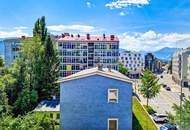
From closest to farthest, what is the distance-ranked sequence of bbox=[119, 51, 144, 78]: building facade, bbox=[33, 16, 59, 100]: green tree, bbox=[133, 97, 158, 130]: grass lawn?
1. bbox=[133, 97, 158, 130]: grass lawn
2. bbox=[33, 16, 59, 100]: green tree
3. bbox=[119, 51, 144, 78]: building facade

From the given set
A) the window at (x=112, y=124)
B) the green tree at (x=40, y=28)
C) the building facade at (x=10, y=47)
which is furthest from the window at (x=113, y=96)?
the building facade at (x=10, y=47)

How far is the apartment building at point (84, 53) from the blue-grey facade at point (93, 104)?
57572mm

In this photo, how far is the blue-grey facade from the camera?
82.8 feet

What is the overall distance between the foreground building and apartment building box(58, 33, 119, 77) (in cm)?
5758

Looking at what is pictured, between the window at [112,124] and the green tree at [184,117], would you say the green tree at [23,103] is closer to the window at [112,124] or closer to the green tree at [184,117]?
the window at [112,124]

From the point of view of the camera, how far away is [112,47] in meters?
83.2

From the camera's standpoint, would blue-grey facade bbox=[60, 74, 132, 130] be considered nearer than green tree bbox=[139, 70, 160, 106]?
Yes

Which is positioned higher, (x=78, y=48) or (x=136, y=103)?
(x=78, y=48)

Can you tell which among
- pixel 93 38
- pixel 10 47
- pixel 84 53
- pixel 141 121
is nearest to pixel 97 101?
pixel 141 121

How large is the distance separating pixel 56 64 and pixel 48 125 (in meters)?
26.8

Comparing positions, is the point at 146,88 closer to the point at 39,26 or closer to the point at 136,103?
the point at 136,103

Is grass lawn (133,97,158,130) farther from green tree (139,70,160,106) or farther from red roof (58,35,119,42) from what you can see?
red roof (58,35,119,42)

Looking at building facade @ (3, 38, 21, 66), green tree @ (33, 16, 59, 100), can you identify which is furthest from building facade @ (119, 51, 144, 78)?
green tree @ (33, 16, 59, 100)

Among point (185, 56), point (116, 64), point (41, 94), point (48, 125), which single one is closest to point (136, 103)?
Result: point (41, 94)
